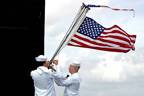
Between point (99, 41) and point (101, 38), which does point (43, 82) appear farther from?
point (101, 38)

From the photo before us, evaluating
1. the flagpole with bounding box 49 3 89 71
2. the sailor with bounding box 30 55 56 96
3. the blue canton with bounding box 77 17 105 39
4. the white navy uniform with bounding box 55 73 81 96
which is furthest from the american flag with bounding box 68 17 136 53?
the sailor with bounding box 30 55 56 96

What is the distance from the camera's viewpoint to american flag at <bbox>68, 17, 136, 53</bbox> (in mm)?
18516

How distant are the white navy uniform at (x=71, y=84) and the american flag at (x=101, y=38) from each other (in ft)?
4.37

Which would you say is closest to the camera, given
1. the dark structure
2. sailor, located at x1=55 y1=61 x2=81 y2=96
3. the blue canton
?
sailor, located at x1=55 y1=61 x2=81 y2=96

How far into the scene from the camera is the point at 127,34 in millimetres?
19062

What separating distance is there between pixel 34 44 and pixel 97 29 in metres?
3.15

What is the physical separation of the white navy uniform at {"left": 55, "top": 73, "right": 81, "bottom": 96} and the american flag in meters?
1.33

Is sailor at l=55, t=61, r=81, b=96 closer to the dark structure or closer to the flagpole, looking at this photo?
the flagpole

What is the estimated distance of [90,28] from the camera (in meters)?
18.9

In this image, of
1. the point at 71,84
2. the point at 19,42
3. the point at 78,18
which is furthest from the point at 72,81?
the point at 19,42

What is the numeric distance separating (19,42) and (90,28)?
3.23 m

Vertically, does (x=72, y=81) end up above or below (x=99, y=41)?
below

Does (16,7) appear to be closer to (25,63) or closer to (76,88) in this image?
(25,63)

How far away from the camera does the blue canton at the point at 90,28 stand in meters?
18.7
